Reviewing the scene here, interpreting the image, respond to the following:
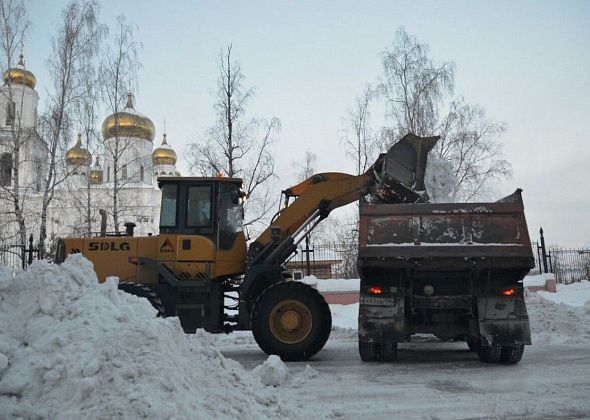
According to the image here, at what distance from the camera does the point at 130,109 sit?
831 inches

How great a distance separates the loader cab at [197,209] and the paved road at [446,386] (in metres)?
2.06

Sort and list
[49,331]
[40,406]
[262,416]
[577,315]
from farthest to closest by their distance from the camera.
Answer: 1. [577,315]
2. [49,331]
3. [262,416]
4. [40,406]

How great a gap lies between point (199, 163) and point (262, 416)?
702 inches

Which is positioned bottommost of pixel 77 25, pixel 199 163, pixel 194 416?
pixel 194 416

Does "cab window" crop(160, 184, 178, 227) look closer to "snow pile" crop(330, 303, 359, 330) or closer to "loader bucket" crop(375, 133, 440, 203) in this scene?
"loader bucket" crop(375, 133, 440, 203)

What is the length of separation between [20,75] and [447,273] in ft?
74.8

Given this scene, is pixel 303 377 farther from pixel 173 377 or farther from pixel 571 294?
pixel 571 294

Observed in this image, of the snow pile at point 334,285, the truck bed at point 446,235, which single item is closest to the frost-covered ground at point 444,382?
the truck bed at point 446,235

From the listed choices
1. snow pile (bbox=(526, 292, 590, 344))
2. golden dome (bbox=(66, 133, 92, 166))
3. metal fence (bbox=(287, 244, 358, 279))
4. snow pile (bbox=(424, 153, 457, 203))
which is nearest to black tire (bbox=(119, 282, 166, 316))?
snow pile (bbox=(424, 153, 457, 203))

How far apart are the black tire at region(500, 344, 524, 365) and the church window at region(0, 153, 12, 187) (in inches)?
651

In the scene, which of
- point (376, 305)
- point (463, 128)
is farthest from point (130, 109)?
point (376, 305)

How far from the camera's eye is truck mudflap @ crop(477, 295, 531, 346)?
20.7 ft

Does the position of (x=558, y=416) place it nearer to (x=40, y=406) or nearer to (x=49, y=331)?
(x=40, y=406)

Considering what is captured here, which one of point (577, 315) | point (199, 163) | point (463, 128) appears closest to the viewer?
point (577, 315)
